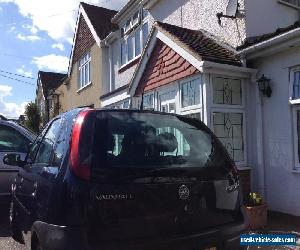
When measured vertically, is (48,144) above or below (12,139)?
below

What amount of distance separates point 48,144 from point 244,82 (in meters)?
5.71

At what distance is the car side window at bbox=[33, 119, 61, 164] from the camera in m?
3.83

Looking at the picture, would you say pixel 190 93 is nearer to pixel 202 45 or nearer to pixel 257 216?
pixel 202 45

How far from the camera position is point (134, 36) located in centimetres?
1587

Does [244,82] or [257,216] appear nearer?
[257,216]

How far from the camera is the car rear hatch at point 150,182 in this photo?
2.97 m

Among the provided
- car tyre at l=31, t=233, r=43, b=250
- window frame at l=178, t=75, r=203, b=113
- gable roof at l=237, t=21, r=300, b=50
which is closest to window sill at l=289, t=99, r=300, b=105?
gable roof at l=237, t=21, r=300, b=50

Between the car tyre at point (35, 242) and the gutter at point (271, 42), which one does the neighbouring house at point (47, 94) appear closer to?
the gutter at point (271, 42)

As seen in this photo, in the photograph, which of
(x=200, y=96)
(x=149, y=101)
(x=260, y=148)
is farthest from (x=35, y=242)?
(x=149, y=101)

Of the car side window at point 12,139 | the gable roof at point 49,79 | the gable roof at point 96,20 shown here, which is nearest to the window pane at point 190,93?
the car side window at point 12,139

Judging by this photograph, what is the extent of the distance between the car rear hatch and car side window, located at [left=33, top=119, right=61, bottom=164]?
2.37 feet

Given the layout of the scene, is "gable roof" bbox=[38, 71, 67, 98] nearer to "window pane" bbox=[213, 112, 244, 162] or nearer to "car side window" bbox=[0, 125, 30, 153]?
"car side window" bbox=[0, 125, 30, 153]

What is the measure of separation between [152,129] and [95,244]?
1069 mm

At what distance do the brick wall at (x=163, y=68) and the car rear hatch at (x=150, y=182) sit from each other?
16.9 ft
